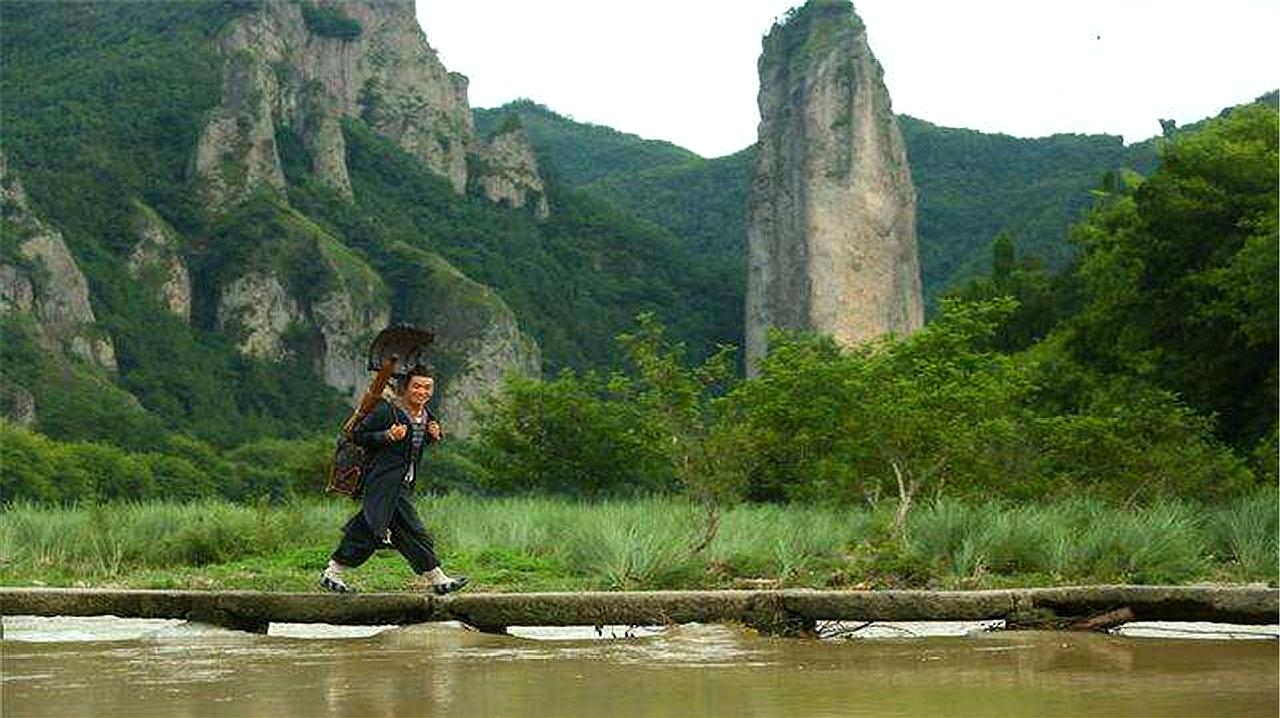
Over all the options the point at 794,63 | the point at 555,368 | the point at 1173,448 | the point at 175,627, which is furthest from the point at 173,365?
the point at 175,627

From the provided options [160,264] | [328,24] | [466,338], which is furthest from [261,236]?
[328,24]

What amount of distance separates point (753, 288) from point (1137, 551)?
132005 mm

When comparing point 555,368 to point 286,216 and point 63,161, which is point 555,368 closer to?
point 286,216

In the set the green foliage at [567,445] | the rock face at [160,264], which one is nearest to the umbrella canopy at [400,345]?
the green foliage at [567,445]

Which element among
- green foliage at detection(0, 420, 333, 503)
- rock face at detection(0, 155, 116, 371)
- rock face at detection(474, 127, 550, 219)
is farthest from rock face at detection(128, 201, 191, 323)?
rock face at detection(474, 127, 550, 219)

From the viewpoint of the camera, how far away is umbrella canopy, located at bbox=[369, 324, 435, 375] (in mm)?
10617

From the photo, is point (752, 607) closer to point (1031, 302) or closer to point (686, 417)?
point (686, 417)

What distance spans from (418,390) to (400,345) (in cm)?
31

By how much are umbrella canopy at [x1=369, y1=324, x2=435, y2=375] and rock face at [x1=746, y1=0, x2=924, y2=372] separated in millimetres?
125383

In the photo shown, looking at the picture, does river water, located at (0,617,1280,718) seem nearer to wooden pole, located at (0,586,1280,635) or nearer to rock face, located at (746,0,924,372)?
wooden pole, located at (0,586,1280,635)

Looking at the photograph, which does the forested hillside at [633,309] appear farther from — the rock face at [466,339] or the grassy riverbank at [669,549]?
the grassy riverbank at [669,549]

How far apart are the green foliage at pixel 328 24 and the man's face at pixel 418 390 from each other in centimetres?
16395

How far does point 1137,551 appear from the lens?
36.8 feet

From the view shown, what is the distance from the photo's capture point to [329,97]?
517 ft
